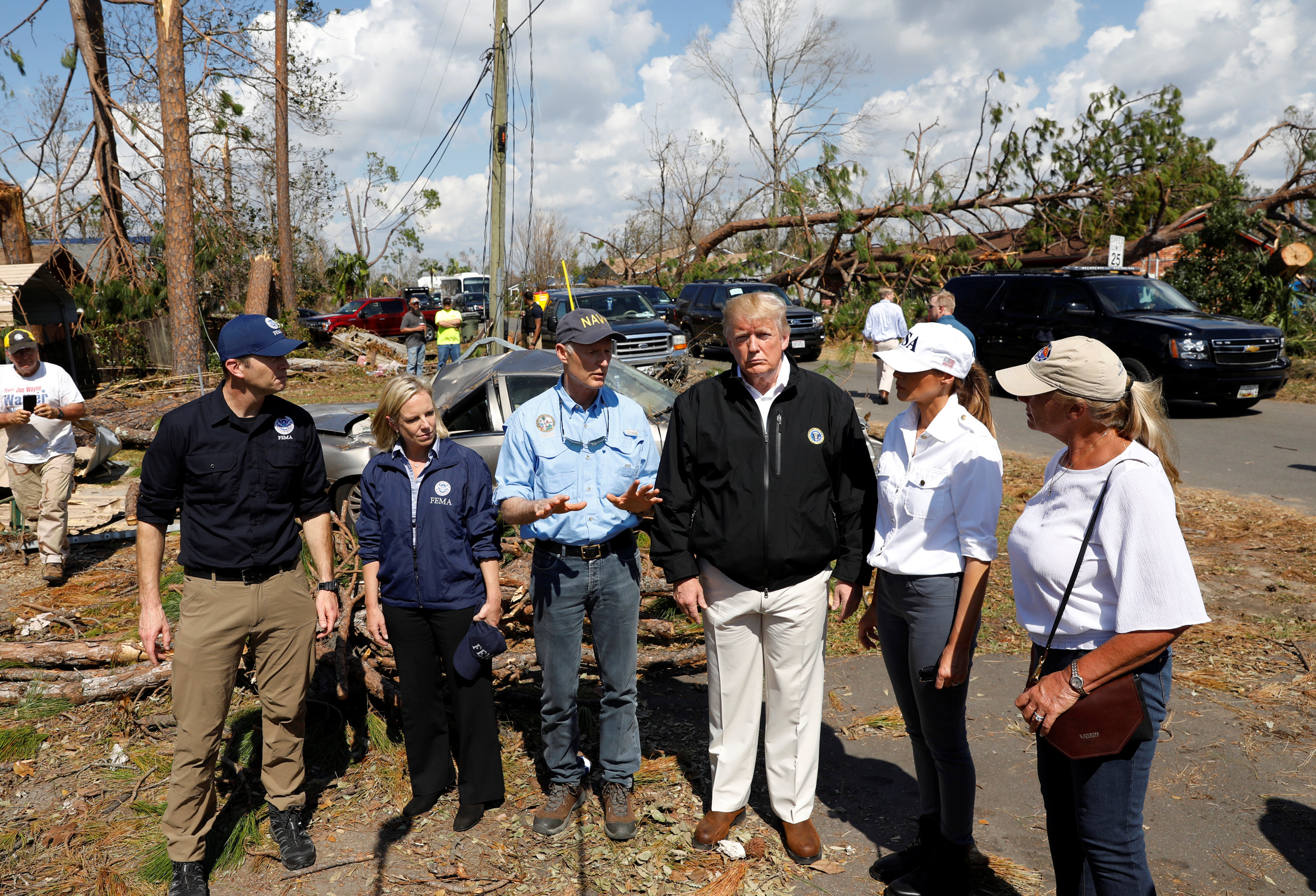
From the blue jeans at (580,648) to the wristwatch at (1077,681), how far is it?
5.65 feet

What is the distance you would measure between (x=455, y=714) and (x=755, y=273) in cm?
2175

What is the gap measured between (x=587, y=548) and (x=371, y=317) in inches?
1148

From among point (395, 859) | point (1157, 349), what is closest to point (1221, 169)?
point (1157, 349)

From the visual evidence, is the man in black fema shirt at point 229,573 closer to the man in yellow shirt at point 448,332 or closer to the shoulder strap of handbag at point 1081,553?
the shoulder strap of handbag at point 1081,553

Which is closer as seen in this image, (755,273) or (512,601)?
(512,601)

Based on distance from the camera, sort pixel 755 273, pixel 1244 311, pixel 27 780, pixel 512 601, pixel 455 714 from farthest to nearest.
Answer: pixel 755 273
pixel 1244 311
pixel 512 601
pixel 27 780
pixel 455 714

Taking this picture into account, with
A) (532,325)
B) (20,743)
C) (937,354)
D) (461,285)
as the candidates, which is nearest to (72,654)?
(20,743)

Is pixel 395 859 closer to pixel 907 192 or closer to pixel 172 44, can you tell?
pixel 172 44

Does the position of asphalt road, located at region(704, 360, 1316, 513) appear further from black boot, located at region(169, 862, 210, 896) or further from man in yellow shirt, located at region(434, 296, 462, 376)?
man in yellow shirt, located at region(434, 296, 462, 376)

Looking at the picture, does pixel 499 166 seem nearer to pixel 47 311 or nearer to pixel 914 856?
pixel 47 311

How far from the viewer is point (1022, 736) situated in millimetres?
4188

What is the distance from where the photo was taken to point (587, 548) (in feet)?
11.0

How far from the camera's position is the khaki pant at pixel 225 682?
3.15 m

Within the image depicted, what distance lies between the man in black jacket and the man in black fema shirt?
1528 millimetres
